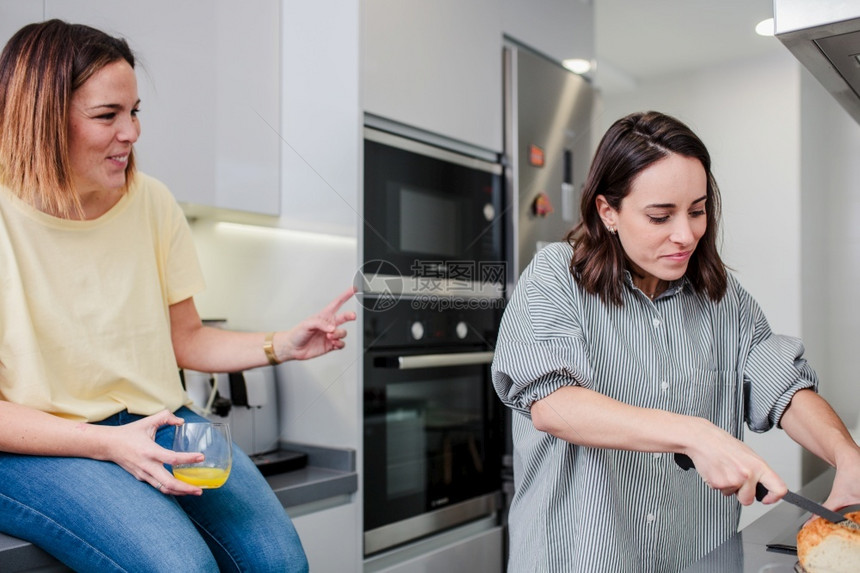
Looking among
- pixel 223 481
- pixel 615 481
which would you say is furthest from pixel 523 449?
pixel 223 481

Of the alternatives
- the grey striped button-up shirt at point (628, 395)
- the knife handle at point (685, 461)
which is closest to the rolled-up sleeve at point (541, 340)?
the grey striped button-up shirt at point (628, 395)

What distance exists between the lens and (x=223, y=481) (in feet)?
3.29

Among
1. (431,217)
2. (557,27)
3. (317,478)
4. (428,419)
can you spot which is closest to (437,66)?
(431,217)

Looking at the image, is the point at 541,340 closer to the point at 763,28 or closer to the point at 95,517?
the point at 95,517

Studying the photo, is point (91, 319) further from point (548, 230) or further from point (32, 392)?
point (548, 230)

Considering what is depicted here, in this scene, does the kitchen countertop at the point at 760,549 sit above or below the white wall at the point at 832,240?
below

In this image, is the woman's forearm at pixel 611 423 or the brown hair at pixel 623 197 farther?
the brown hair at pixel 623 197

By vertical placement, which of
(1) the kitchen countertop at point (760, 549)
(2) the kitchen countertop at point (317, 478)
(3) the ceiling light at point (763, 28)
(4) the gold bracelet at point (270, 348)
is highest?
(3) the ceiling light at point (763, 28)

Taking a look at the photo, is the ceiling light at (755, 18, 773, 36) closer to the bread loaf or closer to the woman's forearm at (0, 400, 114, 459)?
the bread loaf

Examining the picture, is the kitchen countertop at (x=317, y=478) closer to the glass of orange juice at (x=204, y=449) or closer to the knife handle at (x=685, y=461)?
the glass of orange juice at (x=204, y=449)

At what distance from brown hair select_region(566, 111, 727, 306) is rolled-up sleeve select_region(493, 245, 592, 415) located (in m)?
0.04

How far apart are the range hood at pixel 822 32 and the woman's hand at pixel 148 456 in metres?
0.79

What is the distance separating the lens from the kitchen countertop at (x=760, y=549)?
75 centimetres

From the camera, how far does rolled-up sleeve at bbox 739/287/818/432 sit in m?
1.04
